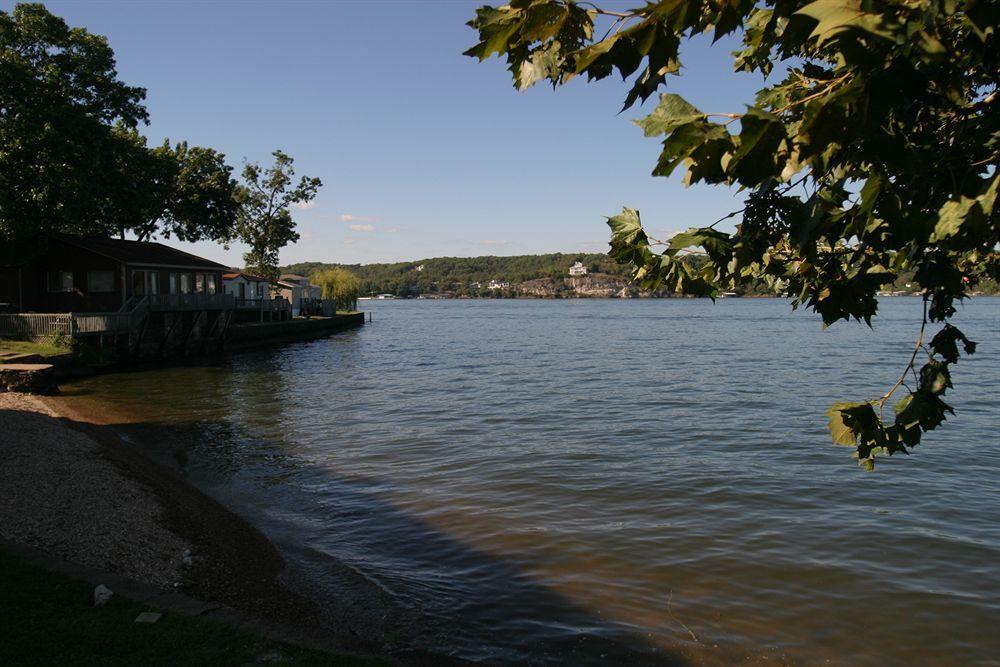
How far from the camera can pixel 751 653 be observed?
7094mm

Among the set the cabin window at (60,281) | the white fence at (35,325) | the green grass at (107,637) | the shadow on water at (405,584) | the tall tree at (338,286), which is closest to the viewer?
the green grass at (107,637)

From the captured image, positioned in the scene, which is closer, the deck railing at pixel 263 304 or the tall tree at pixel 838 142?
the tall tree at pixel 838 142

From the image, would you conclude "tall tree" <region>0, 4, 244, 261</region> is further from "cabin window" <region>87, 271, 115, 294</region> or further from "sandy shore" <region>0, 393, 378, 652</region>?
"sandy shore" <region>0, 393, 378, 652</region>

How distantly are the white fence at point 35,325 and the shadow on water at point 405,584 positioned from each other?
1883 cm

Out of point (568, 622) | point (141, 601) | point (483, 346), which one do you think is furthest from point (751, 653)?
point (483, 346)

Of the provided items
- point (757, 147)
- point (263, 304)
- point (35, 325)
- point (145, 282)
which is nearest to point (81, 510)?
point (757, 147)

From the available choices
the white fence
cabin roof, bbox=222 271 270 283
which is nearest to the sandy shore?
the white fence

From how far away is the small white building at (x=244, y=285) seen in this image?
63250mm

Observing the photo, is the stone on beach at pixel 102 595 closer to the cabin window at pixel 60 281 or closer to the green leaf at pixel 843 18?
the green leaf at pixel 843 18

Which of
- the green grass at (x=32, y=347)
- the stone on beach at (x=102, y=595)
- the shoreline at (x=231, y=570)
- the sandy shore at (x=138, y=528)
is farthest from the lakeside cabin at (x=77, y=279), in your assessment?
the stone on beach at (x=102, y=595)

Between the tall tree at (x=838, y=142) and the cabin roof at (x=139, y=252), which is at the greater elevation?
the cabin roof at (x=139, y=252)

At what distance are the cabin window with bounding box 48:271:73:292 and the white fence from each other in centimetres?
978

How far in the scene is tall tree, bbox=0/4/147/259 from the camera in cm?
2959

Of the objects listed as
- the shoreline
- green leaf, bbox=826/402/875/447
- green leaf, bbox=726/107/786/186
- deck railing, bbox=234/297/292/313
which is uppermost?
green leaf, bbox=726/107/786/186
